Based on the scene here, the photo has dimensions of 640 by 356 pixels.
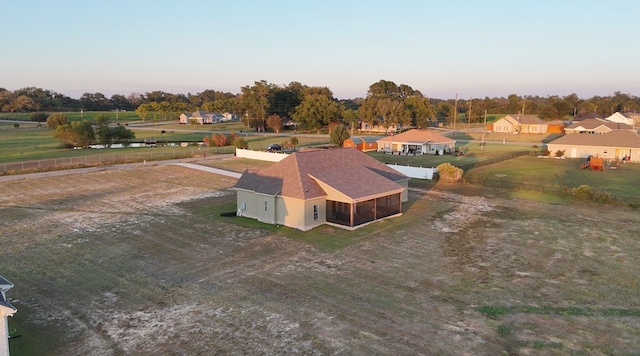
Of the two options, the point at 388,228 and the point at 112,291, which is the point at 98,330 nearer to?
the point at 112,291

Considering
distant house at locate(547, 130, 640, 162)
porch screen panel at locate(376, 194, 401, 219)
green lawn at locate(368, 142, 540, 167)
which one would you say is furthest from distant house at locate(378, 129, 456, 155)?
porch screen panel at locate(376, 194, 401, 219)

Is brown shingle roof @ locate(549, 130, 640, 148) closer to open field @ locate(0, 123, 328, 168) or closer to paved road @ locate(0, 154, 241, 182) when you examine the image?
open field @ locate(0, 123, 328, 168)

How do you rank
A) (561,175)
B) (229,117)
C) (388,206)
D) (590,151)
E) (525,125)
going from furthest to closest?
(229,117), (525,125), (590,151), (561,175), (388,206)

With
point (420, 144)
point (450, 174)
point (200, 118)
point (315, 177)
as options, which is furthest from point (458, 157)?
point (200, 118)

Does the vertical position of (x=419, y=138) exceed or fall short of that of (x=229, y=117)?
it falls short

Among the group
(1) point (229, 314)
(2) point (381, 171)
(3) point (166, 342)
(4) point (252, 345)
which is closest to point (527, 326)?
(4) point (252, 345)

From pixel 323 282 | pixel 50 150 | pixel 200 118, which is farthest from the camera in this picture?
pixel 200 118

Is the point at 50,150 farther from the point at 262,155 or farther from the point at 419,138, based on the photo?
the point at 419,138
